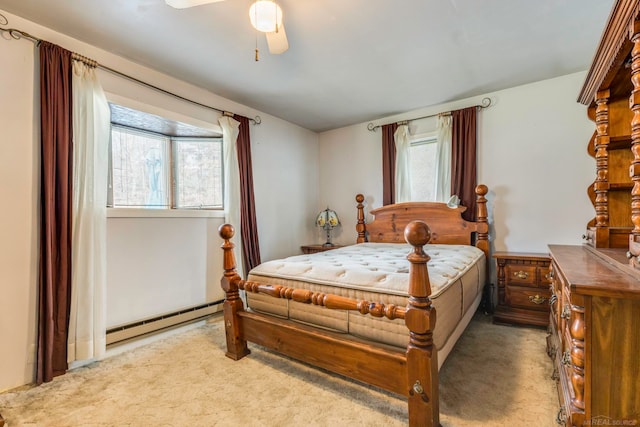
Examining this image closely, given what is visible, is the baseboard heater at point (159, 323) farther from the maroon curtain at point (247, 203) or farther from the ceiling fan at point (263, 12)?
the ceiling fan at point (263, 12)

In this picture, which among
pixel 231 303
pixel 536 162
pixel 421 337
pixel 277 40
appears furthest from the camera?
pixel 536 162

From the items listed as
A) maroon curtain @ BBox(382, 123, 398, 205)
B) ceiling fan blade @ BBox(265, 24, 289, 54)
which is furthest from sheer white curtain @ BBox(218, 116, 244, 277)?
maroon curtain @ BBox(382, 123, 398, 205)

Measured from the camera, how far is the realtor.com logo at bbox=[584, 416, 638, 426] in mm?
1043

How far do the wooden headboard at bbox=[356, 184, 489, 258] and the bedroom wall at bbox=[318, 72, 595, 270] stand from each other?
0.72 ft

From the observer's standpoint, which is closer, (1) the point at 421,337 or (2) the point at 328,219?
(1) the point at 421,337

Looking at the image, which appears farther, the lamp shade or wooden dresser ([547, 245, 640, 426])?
the lamp shade

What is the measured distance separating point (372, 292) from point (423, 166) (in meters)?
2.72

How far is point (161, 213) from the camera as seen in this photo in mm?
2842

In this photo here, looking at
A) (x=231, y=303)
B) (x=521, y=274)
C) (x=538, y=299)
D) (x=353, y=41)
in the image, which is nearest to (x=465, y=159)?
(x=521, y=274)

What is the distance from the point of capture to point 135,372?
2.05 meters

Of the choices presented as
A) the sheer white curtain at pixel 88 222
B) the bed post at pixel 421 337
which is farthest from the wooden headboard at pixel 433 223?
the sheer white curtain at pixel 88 222

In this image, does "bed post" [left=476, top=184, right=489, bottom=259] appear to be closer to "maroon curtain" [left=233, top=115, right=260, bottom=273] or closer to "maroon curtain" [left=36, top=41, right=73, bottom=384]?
"maroon curtain" [left=233, top=115, right=260, bottom=273]

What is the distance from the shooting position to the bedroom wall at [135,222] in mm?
1943

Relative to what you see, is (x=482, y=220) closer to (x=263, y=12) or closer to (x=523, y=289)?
(x=523, y=289)
